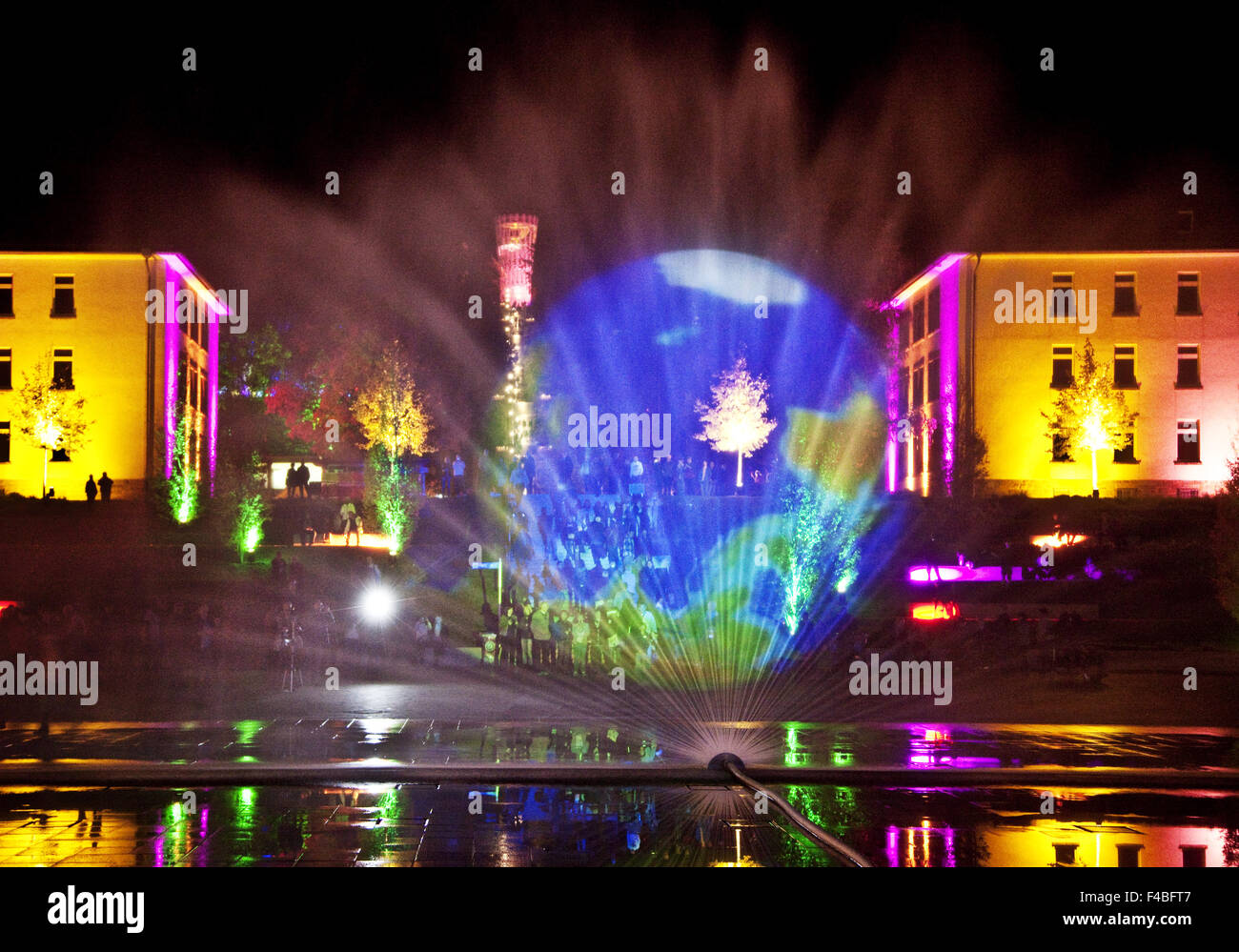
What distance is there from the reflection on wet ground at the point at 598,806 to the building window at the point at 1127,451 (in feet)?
110

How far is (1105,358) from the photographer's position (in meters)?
46.0

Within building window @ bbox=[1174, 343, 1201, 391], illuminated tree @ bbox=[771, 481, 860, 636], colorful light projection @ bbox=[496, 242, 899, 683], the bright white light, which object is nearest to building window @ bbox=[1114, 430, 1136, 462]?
building window @ bbox=[1174, 343, 1201, 391]

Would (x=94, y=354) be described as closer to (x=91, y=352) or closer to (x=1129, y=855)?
(x=91, y=352)

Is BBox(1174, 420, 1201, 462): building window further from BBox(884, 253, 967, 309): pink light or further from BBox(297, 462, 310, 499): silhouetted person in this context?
BBox(297, 462, 310, 499): silhouetted person

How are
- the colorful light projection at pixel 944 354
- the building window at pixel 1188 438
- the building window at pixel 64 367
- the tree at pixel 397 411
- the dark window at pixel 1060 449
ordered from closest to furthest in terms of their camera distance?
the colorful light projection at pixel 944 354 → the building window at pixel 64 367 → the dark window at pixel 1060 449 → the building window at pixel 1188 438 → the tree at pixel 397 411

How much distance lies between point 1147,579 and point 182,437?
32.9 metres

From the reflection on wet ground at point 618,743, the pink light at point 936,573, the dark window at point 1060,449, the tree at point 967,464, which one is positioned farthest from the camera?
the dark window at point 1060,449

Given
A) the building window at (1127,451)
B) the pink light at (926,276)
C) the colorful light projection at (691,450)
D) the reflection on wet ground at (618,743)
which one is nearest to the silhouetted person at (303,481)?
the colorful light projection at (691,450)

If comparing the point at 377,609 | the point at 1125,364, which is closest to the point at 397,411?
the point at 377,609

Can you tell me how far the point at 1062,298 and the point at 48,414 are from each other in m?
38.6

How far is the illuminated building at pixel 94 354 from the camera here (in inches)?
1722

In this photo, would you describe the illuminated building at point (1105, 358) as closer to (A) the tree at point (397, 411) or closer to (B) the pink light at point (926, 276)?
(B) the pink light at point (926, 276)
